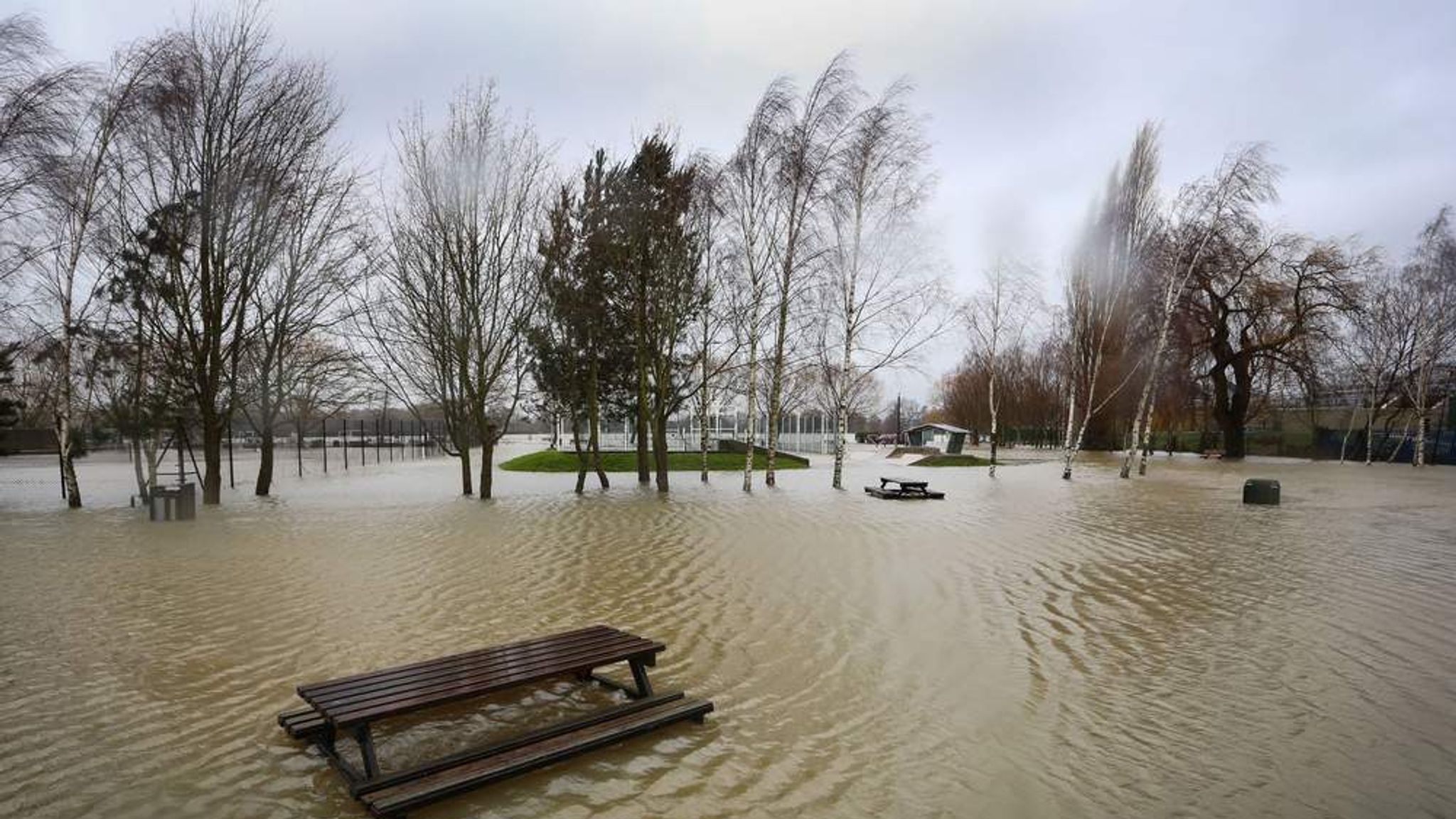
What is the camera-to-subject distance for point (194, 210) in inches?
627

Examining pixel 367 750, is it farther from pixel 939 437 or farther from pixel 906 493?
pixel 939 437

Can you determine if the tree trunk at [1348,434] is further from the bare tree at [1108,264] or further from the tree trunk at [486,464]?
the tree trunk at [486,464]

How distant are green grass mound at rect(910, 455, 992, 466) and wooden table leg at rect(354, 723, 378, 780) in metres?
31.6

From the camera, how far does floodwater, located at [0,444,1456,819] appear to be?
3779 mm

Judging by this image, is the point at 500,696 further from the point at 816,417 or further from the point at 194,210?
the point at 816,417

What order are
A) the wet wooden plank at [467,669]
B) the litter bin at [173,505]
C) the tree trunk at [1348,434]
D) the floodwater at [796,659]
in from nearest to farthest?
1. the floodwater at [796,659]
2. the wet wooden plank at [467,669]
3. the litter bin at [173,505]
4. the tree trunk at [1348,434]

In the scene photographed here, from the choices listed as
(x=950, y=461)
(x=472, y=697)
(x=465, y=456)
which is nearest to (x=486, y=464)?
(x=465, y=456)

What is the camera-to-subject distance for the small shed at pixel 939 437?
4147 centimetres

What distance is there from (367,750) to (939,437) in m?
53.0

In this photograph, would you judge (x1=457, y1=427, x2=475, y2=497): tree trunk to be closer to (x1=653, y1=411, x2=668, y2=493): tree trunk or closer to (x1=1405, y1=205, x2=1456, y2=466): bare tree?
(x1=653, y1=411, x2=668, y2=493): tree trunk

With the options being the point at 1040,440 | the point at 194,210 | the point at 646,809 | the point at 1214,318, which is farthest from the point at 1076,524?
the point at 1040,440

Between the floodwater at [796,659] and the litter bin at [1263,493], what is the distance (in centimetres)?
380

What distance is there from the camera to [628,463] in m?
30.0

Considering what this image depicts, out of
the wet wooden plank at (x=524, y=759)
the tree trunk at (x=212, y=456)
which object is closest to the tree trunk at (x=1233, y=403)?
the wet wooden plank at (x=524, y=759)
